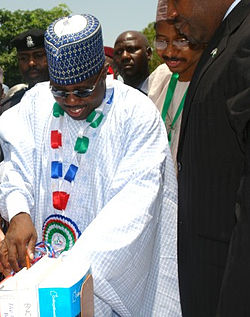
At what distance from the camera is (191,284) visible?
5.82ft

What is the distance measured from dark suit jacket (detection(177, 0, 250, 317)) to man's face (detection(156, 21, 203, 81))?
4.38 feet

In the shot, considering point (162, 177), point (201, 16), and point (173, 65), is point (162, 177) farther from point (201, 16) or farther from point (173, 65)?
point (173, 65)

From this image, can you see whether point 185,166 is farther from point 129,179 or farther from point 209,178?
point 129,179

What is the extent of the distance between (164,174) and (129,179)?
8.5 inches

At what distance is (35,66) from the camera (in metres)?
5.19

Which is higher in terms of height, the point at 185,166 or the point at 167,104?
the point at 185,166

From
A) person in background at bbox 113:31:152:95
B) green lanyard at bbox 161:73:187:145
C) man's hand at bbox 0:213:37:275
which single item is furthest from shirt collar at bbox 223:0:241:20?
person in background at bbox 113:31:152:95

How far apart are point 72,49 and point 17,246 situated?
0.89 m

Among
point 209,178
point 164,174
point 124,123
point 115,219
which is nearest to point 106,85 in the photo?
point 124,123

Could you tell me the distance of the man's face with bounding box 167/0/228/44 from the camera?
1.62 meters

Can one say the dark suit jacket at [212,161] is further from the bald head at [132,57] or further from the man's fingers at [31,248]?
the bald head at [132,57]

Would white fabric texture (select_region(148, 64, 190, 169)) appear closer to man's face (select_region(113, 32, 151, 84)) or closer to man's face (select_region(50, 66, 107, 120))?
man's face (select_region(50, 66, 107, 120))

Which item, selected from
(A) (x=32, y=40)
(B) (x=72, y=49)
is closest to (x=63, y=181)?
(B) (x=72, y=49)

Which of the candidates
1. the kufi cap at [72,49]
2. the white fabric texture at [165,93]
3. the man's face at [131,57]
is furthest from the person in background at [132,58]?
the kufi cap at [72,49]
